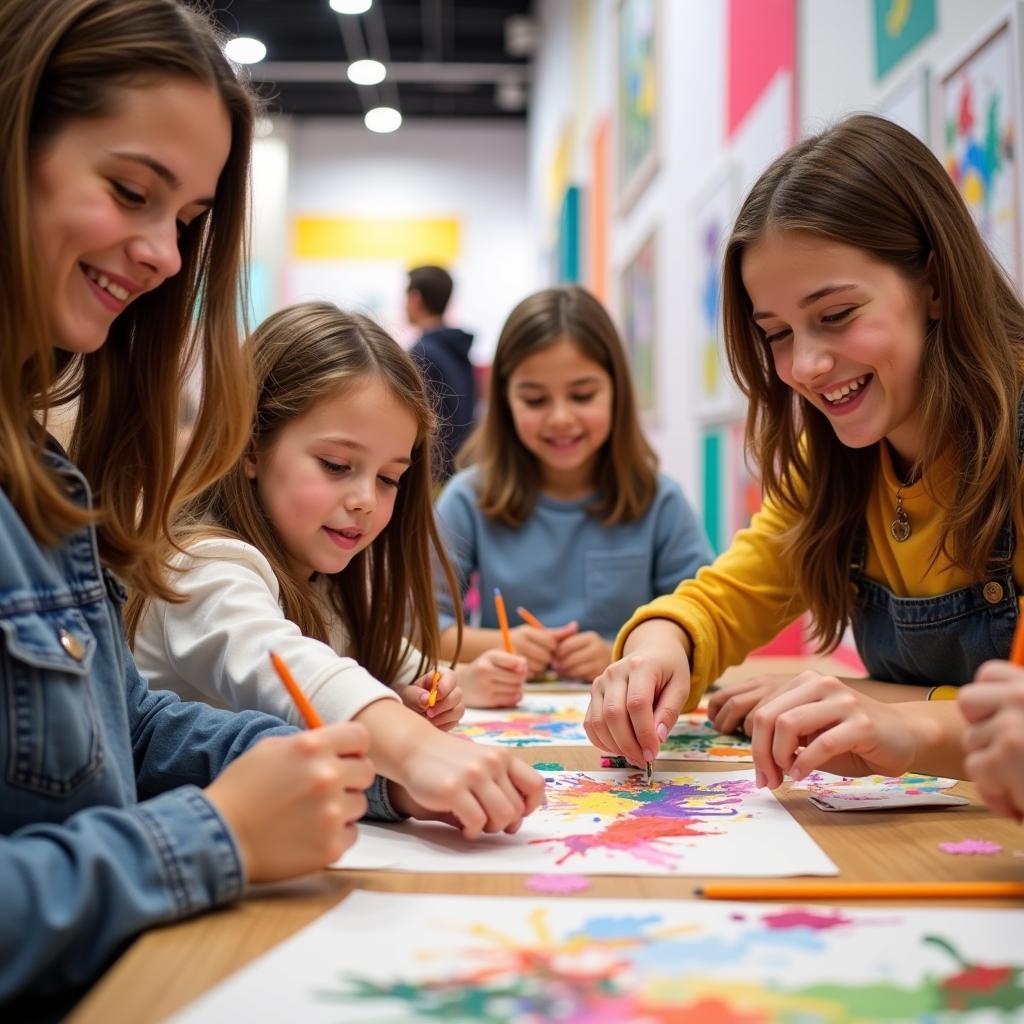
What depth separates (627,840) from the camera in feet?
2.35

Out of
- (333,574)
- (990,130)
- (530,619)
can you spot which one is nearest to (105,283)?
(333,574)

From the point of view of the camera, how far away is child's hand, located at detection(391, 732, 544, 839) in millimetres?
703

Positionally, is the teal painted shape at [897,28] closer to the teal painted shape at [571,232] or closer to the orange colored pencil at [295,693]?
the orange colored pencil at [295,693]

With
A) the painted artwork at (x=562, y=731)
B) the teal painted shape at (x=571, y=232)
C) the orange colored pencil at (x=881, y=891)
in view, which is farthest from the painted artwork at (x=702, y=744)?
the teal painted shape at (x=571, y=232)

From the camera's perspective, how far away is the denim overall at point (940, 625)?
3.20 feet

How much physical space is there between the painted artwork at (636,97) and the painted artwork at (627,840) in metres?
2.73

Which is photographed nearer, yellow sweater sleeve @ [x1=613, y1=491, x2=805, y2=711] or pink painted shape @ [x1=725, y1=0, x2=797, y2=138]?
yellow sweater sleeve @ [x1=613, y1=491, x2=805, y2=711]

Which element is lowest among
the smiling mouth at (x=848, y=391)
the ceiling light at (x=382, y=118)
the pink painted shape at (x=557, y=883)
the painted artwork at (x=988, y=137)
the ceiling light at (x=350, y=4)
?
the pink painted shape at (x=557, y=883)

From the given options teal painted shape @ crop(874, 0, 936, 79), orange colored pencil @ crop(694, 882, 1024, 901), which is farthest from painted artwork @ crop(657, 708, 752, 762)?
teal painted shape @ crop(874, 0, 936, 79)

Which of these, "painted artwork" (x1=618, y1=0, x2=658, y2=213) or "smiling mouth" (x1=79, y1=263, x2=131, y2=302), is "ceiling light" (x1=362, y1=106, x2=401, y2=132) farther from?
"smiling mouth" (x1=79, y1=263, x2=131, y2=302)

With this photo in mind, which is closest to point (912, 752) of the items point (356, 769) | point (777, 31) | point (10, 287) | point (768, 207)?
point (356, 769)

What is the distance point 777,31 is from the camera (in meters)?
2.17

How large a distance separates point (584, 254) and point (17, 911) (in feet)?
15.4

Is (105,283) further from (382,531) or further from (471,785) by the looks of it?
(382,531)
